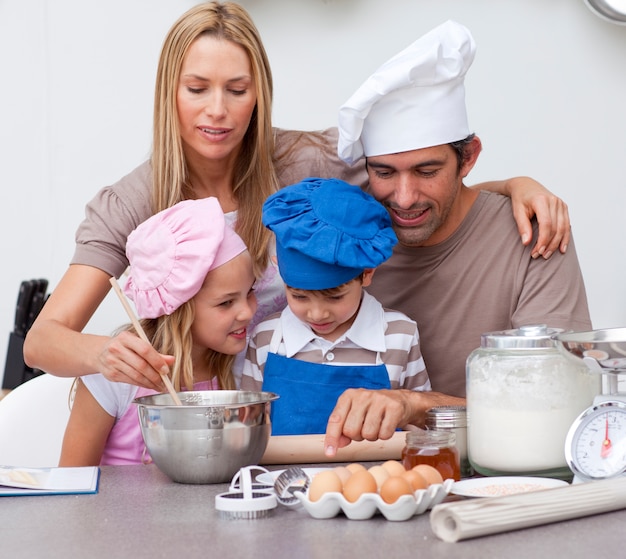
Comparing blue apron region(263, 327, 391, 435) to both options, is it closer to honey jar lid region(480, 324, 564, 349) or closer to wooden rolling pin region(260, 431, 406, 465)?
wooden rolling pin region(260, 431, 406, 465)

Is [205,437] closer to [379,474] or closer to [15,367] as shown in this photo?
[379,474]

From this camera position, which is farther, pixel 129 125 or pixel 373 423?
pixel 129 125

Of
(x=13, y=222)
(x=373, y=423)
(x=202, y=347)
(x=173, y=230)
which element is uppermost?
(x=13, y=222)

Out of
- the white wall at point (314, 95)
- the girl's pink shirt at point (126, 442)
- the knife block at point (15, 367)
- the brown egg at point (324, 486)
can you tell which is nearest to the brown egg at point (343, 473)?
the brown egg at point (324, 486)

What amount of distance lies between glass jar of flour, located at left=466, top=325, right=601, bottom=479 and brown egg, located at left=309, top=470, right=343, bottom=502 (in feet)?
0.90

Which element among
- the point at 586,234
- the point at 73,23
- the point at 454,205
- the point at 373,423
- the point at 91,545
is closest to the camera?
the point at 91,545

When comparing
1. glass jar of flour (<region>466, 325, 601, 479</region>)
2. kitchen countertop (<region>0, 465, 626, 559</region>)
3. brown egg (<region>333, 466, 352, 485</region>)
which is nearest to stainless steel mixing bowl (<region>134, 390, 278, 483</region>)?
kitchen countertop (<region>0, 465, 626, 559</region>)

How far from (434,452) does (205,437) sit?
1.07 feet

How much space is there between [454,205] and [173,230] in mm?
655

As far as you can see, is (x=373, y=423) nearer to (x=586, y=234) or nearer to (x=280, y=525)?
(x=280, y=525)

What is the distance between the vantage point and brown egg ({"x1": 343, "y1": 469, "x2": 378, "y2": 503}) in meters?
1.17

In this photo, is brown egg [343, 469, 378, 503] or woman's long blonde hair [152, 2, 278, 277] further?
woman's long blonde hair [152, 2, 278, 277]

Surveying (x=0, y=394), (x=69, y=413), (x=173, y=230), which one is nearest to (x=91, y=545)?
(x=173, y=230)

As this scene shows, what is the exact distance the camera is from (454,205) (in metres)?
2.11
